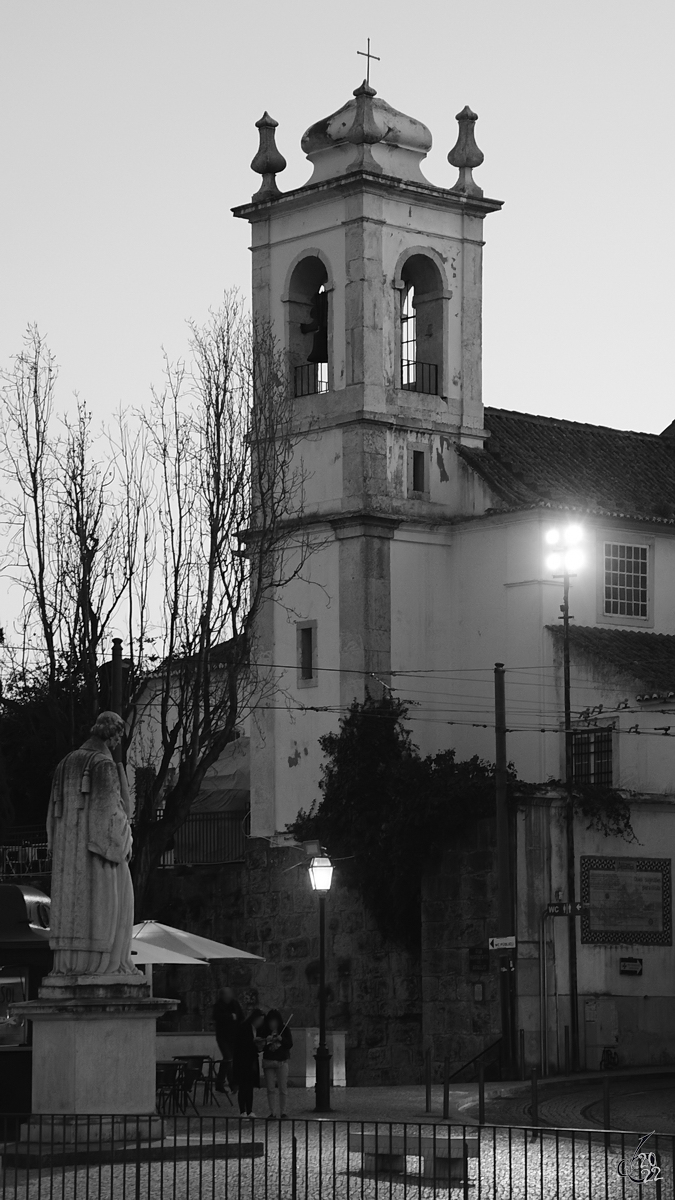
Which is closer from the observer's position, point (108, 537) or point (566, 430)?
point (108, 537)

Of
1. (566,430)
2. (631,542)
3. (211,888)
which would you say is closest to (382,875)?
(211,888)

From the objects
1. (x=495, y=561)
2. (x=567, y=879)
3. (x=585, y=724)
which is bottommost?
(x=567, y=879)

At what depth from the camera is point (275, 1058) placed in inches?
1088

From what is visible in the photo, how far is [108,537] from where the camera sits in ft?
128

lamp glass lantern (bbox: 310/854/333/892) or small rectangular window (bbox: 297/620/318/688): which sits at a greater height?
small rectangular window (bbox: 297/620/318/688)

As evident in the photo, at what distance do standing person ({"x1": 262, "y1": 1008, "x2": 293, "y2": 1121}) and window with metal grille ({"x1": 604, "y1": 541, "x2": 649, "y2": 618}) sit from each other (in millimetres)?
19961

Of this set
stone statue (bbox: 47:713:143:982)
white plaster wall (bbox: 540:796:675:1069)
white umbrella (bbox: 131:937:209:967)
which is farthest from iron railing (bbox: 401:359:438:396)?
stone statue (bbox: 47:713:143:982)

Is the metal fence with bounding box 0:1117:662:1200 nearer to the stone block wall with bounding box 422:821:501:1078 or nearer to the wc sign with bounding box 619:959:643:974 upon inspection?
the stone block wall with bounding box 422:821:501:1078

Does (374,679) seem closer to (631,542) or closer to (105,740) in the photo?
(631,542)

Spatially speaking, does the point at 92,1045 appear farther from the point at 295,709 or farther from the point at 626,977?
the point at 295,709

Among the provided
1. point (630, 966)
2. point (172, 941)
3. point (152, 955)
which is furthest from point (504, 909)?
point (152, 955)

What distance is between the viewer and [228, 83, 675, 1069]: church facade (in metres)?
45.1

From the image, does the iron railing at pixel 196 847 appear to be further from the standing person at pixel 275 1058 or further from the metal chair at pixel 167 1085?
the standing person at pixel 275 1058

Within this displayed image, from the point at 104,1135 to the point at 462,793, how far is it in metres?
21.4
